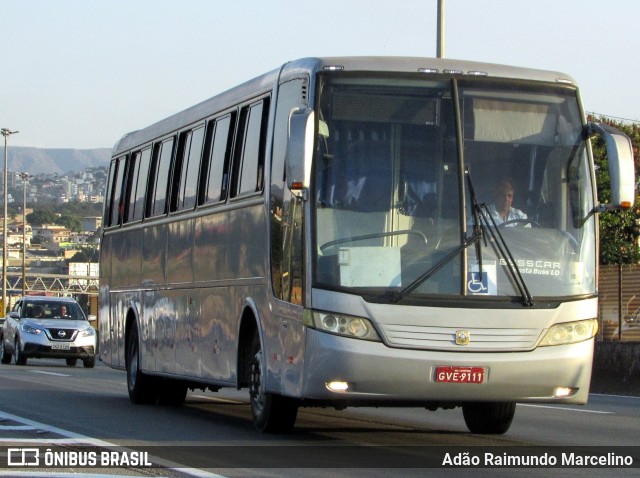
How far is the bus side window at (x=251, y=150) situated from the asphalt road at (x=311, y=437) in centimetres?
234

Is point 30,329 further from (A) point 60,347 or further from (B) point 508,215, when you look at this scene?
(B) point 508,215

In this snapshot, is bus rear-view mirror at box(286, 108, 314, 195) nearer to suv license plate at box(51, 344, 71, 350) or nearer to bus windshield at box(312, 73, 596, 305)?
bus windshield at box(312, 73, 596, 305)

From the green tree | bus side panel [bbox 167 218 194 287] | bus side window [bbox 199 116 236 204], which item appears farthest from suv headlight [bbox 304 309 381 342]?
the green tree

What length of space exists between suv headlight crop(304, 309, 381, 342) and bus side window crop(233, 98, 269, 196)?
2172mm

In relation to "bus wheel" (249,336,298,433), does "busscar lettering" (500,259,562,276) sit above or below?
above

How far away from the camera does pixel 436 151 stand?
41.9 feet

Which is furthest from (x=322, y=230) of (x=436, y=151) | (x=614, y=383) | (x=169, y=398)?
(x=614, y=383)

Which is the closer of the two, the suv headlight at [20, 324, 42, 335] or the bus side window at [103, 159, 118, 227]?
the bus side window at [103, 159, 118, 227]

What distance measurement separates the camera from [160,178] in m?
18.7

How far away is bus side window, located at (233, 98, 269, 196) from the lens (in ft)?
47.0

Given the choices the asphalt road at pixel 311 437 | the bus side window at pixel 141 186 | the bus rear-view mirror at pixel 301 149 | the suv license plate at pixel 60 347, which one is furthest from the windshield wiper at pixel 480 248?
the suv license plate at pixel 60 347

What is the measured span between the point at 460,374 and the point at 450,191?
1498 mm

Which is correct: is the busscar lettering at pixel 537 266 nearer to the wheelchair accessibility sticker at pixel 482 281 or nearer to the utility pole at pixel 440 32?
the wheelchair accessibility sticker at pixel 482 281

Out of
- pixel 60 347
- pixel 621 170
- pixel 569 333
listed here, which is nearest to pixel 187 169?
pixel 569 333
